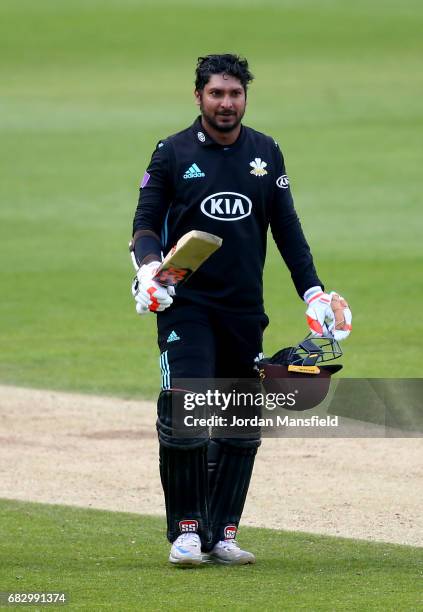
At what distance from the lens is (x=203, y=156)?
20.4 feet

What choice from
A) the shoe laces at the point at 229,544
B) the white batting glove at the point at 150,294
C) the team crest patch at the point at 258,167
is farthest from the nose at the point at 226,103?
the shoe laces at the point at 229,544

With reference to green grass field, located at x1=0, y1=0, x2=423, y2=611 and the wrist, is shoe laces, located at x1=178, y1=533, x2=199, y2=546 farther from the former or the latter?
the wrist

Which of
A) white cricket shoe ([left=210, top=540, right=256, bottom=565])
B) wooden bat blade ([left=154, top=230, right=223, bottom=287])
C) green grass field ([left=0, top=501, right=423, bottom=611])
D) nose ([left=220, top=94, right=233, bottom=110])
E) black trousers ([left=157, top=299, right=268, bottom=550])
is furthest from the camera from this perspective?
white cricket shoe ([left=210, top=540, right=256, bottom=565])

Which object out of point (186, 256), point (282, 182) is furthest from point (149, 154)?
point (186, 256)

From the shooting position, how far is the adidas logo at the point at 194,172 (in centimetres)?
618

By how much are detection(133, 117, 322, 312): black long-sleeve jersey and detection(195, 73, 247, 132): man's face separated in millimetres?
101

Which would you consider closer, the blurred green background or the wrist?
the wrist

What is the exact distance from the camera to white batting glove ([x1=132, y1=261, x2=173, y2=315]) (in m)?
5.86

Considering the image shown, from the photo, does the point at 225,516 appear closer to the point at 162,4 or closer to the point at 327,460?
the point at 327,460

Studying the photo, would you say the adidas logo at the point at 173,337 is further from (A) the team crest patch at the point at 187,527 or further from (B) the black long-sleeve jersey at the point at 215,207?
(A) the team crest patch at the point at 187,527

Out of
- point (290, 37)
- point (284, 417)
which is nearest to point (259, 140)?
point (284, 417)

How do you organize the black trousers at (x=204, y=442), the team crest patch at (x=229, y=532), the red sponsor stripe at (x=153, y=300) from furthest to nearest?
the team crest patch at (x=229, y=532) → the black trousers at (x=204, y=442) → the red sponsor stripe at (x=153, y=300)

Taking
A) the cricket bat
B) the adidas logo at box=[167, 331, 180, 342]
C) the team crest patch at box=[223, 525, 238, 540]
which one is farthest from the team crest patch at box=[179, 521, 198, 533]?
the cricket bat

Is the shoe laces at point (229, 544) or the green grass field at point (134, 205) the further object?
the shoe laces at point (229, 544)
